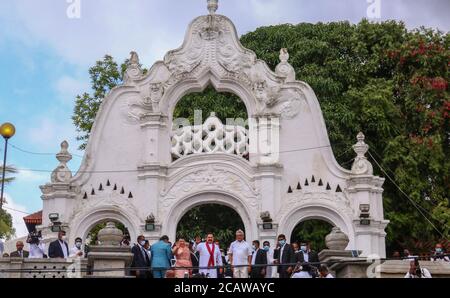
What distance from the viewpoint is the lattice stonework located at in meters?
27.3

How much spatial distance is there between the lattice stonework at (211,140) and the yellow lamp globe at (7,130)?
584 centimetres

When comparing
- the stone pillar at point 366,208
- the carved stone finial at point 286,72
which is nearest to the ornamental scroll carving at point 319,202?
the stone pillar at point 366,208

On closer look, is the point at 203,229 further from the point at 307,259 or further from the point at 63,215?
the point at 307,259

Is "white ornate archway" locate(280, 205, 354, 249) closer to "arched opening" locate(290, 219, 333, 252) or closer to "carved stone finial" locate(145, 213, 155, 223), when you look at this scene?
"carved stone finial" locate(145, 213, 155, 223)

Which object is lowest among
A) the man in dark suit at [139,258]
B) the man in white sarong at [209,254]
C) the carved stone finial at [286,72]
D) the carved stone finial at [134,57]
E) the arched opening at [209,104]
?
the man in dark suit at [139,258]

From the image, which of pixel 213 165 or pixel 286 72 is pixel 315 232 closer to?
pixel 213 165

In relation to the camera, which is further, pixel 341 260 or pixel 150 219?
pixel 150 219

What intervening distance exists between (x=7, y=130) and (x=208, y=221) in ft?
41.7

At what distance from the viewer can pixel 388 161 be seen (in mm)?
32031

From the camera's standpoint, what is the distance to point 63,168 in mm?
27625

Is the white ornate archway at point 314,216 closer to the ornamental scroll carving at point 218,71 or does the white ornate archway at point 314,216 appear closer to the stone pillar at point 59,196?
the ornamental scroll carving at point 218,71

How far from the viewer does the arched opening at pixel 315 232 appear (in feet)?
105

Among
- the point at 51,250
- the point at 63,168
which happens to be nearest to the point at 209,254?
the point at 51,250
